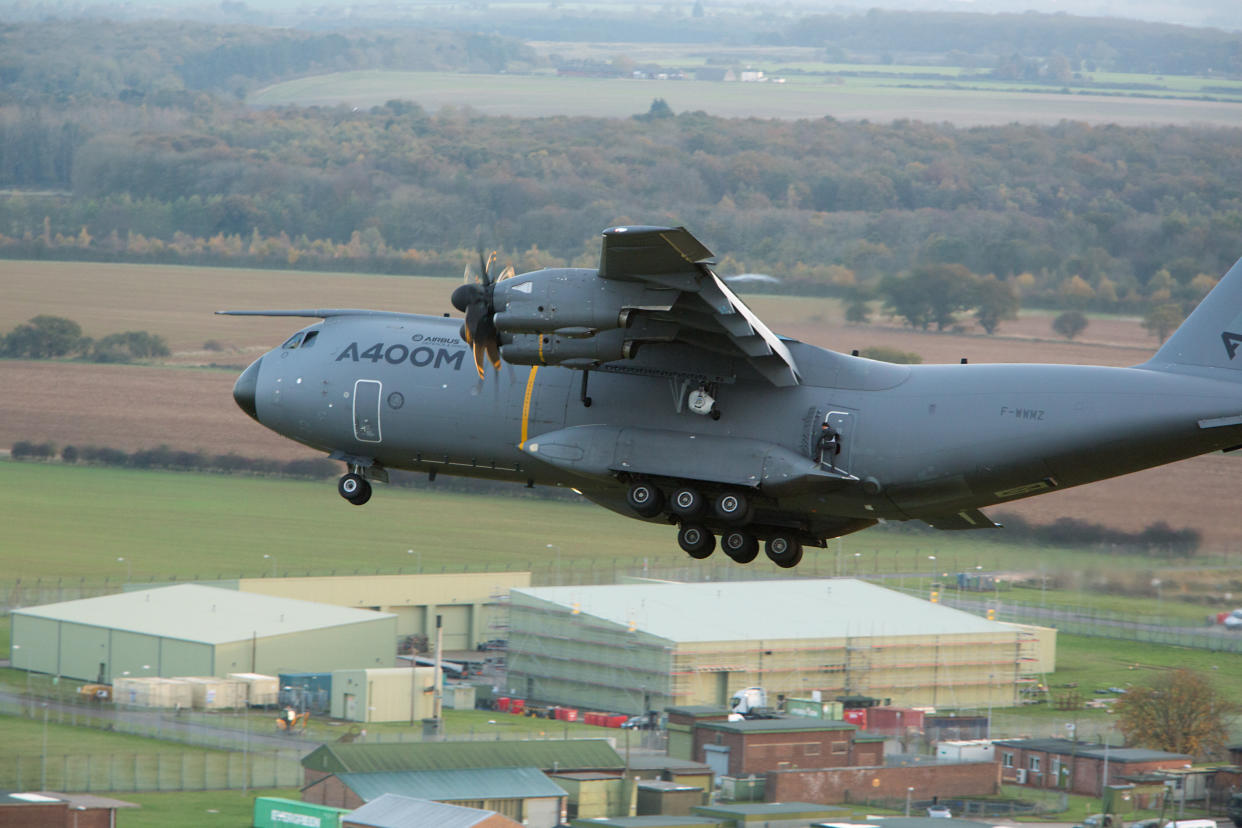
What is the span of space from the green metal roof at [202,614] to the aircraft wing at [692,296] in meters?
31.9

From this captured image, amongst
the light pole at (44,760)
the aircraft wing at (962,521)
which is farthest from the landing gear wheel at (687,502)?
the light pole at (44,760)

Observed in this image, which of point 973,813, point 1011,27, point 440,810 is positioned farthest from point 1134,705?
point 1011,27

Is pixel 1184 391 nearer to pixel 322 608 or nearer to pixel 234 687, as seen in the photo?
pixel 234 687

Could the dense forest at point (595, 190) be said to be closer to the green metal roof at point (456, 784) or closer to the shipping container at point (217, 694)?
the shipping container at point (217, 694)

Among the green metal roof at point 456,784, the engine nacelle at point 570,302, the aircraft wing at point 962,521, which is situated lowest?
the green metal roof at point 456,784

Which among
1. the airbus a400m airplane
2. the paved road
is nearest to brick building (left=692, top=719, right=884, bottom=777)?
the paved road

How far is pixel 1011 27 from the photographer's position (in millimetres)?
171625

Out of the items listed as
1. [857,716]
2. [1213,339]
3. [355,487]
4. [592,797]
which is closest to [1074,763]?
[857,716]

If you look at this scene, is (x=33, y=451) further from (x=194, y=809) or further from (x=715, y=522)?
(x=715, y=522)

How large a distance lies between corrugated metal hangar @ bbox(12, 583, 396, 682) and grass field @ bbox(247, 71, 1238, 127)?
7499cm

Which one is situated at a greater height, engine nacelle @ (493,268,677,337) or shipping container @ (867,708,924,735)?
engine nacelle @ (493,268,677,337)

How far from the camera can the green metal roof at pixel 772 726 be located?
45688 mm

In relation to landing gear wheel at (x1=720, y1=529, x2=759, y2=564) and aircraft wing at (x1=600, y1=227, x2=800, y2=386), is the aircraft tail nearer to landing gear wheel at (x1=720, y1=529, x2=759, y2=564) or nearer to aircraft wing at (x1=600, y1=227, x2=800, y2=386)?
aircraft wing at (x1=600, y1=227, x2=800, y2=386)

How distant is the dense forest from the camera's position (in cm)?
7738
